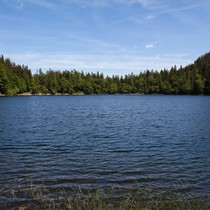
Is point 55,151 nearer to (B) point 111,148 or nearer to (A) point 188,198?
(B) point 111,148

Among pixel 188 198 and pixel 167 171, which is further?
pixel 167 171

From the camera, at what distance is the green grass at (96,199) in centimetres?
1237

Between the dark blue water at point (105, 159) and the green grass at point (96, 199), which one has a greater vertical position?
the green grass at point (96, 199)

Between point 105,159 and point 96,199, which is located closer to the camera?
point 96,199

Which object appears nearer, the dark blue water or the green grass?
the green grass

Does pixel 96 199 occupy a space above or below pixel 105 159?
above

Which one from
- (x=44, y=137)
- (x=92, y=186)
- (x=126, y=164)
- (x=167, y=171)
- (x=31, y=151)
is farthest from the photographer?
(x=44, y=137)

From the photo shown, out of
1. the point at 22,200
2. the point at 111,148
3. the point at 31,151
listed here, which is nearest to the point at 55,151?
the point at 31,151

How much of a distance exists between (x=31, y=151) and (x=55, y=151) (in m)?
2.08

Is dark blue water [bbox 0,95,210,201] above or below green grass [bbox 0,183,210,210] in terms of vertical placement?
below

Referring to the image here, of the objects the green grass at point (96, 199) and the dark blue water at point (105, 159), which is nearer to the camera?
the green grass at point (96, 199)

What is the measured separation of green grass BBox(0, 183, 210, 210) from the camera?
12.4m

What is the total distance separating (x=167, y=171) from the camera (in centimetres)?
1980

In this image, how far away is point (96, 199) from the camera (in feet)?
40.4
